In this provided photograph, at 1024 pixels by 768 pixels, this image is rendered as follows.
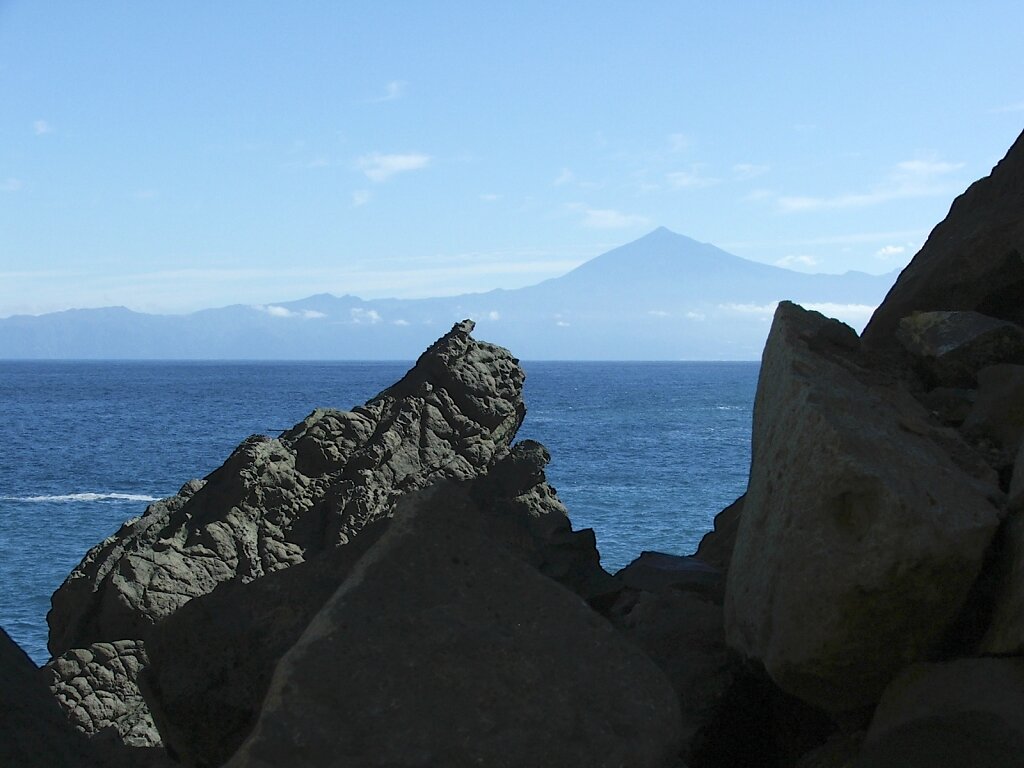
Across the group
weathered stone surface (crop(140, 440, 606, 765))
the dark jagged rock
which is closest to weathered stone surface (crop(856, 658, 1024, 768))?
weathered stone surface (crop(140, 440, 606, 765))

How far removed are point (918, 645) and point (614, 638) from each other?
4.70ft

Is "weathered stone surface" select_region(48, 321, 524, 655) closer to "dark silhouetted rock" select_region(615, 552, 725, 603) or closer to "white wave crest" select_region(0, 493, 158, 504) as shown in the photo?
"dark silhouetted rock" select_region(615, 552, 725, 603)

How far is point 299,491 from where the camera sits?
59.7 ft

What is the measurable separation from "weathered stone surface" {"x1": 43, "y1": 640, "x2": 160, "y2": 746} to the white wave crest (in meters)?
28.4

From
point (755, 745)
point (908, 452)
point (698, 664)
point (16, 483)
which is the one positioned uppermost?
point (908, 452)

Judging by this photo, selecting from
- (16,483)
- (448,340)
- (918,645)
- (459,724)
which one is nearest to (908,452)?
(918,645)

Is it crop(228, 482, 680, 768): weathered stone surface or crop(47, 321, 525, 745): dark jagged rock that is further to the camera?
crop(47, 321, 525, 745): dark jagged rock

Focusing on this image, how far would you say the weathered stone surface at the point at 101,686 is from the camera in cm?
1344

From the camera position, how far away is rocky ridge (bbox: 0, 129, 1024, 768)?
158 inches

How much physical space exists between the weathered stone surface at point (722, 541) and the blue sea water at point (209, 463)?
1543 centimetres

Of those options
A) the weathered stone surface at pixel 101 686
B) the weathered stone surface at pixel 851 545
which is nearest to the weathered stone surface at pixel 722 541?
the weathered stone surface at pixel 851 545

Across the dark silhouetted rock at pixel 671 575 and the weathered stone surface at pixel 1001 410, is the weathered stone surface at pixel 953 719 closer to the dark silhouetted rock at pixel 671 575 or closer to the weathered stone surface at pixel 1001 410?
the weathered stone surface at pixel 1001 410

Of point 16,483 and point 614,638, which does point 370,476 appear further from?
point 16,483

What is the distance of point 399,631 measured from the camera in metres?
4.16
